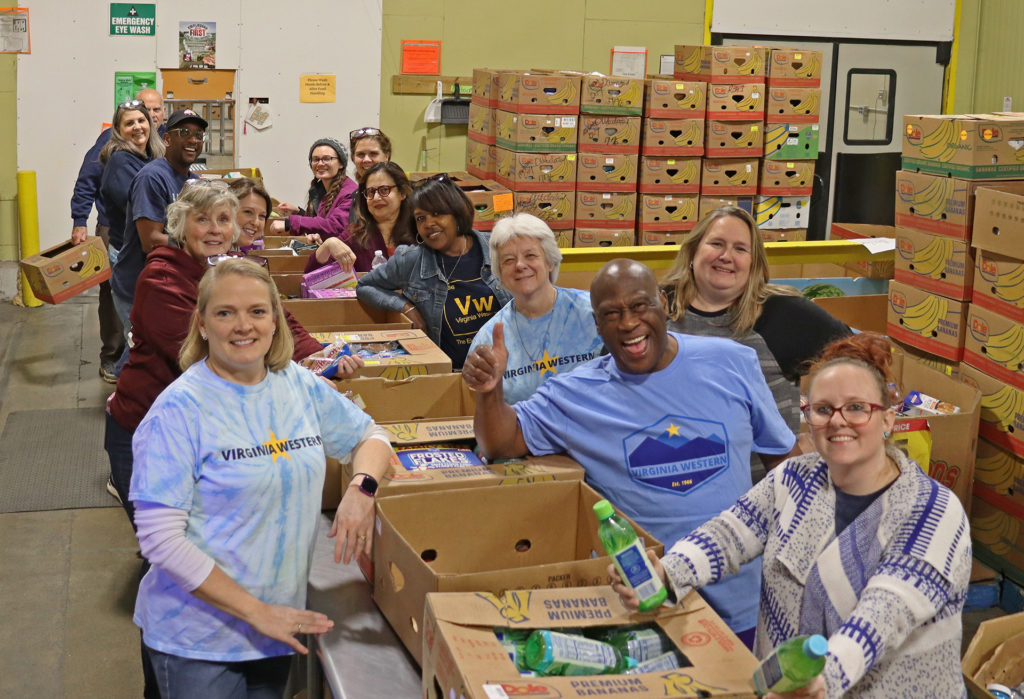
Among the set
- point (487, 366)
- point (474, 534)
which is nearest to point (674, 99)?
point (487, 366)

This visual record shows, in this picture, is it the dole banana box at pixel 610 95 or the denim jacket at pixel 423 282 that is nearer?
the denim jacket at pixel 423 282

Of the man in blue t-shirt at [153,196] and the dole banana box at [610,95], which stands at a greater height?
the dole banana box at [610,95]

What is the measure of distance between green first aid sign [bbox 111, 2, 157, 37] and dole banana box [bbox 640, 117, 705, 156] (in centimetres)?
434

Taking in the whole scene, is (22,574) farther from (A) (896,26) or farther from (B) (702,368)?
(A) (896,26)

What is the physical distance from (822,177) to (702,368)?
28.2 ft

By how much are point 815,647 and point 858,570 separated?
1.08ft

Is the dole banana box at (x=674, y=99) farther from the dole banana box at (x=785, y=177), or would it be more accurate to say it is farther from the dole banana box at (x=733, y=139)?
the dole banana box at (x=785, y=177)

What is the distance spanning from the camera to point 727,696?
1.80 m

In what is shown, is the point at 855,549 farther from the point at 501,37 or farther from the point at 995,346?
the point at 501,37

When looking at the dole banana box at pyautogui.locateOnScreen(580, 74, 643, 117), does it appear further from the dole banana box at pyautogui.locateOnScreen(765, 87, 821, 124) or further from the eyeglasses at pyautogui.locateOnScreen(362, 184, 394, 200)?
the eyeglasses at pyautogui.locateOnScreen(362, 184, 394, 200)

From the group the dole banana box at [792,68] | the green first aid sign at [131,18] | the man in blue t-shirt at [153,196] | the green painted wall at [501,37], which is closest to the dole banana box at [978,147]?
the dole banana box at [792,68]

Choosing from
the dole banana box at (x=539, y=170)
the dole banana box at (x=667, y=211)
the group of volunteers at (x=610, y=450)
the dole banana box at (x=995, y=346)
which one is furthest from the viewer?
the dole banana box at (x=667, y=211)

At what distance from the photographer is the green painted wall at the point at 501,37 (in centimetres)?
963

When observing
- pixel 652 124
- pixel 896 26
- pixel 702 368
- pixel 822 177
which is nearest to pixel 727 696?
pixel 702 368
